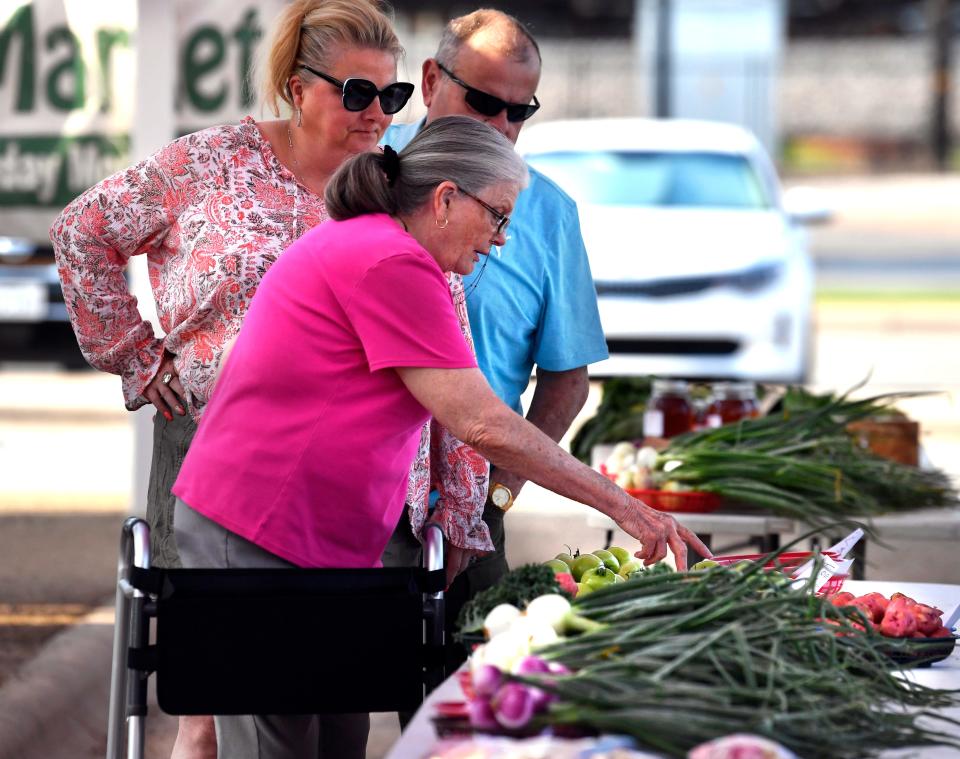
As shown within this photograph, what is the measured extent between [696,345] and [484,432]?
775cm

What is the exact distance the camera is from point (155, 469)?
12.1ft

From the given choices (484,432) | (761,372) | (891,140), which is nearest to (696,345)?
(761,372)

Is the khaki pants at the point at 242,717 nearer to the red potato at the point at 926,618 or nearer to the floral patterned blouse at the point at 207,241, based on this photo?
the floral patterned blouse at the point at 207,241

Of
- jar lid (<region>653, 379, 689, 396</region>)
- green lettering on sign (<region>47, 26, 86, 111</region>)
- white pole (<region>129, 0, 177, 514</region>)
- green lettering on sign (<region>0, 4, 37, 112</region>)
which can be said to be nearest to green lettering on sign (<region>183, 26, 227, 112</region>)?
white pole (<region>129, 0, 177, 514</region>)

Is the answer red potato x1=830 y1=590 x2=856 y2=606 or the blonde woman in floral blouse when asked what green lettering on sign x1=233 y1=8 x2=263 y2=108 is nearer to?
the blonde woman in floral blouse

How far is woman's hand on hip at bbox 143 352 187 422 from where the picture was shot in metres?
3.55

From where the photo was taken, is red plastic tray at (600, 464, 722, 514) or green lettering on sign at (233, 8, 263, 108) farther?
green lettering on sign at (233, 8, 263, 108)

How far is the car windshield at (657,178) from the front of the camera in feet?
36.0

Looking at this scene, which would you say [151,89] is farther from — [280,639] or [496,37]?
[280,639]

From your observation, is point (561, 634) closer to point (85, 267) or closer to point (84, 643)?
point (85, 267)

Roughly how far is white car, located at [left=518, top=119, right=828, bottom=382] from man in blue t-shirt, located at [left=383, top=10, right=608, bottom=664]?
6337mm

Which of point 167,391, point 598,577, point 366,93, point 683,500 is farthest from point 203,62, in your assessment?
point 598,577

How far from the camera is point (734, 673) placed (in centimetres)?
231

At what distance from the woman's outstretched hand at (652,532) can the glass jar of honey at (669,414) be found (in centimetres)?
231
